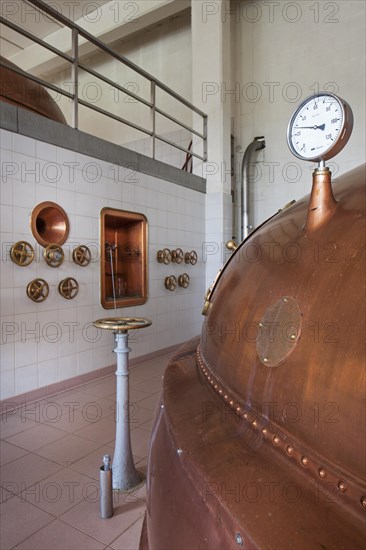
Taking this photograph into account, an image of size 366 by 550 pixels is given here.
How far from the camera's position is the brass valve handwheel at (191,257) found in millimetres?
5438

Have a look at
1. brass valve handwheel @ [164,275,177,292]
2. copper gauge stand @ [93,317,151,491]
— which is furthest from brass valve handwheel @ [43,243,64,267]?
brass valve handwheel @ [164,275,177,292]

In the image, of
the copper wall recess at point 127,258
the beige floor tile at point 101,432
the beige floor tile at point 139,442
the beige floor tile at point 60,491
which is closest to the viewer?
the beige floor tile at point 60,491

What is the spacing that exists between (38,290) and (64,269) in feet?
1.24

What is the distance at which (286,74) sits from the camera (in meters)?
6.10

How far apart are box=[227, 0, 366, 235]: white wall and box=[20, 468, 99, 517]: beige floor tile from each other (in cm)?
509

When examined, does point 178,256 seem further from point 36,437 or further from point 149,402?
point 36,437

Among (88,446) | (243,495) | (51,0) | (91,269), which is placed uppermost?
(51,0)

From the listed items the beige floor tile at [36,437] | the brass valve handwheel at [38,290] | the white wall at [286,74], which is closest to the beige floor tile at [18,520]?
the beige floor tile at [36,437]

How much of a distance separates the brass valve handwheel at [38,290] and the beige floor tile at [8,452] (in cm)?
120

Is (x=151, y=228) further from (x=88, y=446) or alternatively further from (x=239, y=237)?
(x=88, y=446)

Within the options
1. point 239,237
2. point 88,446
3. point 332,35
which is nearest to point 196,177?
point 239,237

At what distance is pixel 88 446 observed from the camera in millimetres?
2535

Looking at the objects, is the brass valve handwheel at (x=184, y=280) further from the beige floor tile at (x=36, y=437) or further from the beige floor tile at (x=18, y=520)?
the beige floor tile at (x=18, y=520)

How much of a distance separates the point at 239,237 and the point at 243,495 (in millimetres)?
5919
